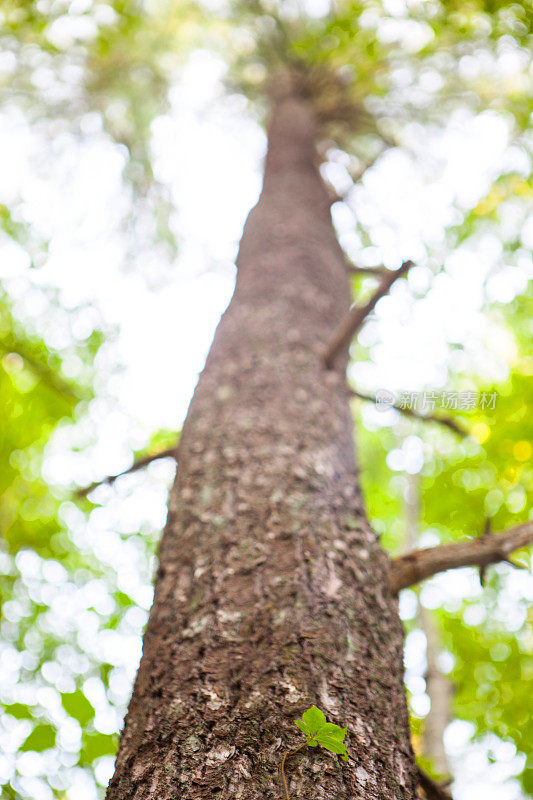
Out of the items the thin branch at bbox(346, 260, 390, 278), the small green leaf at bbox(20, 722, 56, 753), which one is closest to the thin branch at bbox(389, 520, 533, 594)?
the small green leaf at bbox(20, 722, 56, 753)

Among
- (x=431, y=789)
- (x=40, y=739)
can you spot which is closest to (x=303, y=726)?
(x=431, y=789)

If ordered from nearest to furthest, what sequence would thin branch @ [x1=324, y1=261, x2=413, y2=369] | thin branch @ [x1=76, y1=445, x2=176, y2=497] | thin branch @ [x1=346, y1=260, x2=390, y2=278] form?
thin branch @ [x1=324, y1=261, x2=413, y2=369], thin branch @ [x1=76, y1=445, x2=176, y2=497], thin branch @ [x1=346, y1=260, x2=390, y2=278]

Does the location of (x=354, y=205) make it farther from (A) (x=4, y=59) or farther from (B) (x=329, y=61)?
(A) (x=4, y=59)

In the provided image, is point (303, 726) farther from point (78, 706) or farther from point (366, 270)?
point (366, 270)

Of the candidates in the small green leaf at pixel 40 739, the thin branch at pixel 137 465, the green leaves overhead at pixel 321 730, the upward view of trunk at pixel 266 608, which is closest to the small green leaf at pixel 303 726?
the green leaves overhead at pixel 321 730

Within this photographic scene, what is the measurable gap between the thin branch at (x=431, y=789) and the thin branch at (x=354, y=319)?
157 centimetres

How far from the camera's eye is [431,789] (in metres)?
1.56

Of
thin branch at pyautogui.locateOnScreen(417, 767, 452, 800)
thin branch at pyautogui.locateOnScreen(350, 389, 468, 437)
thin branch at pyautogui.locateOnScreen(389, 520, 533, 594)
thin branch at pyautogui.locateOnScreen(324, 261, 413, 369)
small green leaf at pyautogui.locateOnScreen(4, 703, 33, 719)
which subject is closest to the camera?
thin branch at pyautogui.locateOnScreen(417, 767, 452, 800)

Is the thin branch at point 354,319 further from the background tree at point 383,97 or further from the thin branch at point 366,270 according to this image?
the background tree at point 383,97

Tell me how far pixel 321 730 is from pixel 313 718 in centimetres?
4

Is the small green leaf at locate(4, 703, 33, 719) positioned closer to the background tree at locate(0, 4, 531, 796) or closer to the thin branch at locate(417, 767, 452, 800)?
the thin branch at locate(417, 767, 452, 800)

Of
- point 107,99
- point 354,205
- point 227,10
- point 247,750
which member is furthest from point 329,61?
point 247,750

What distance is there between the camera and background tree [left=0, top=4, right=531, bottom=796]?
183 inches

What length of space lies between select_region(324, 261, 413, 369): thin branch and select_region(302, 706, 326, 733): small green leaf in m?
1.54
